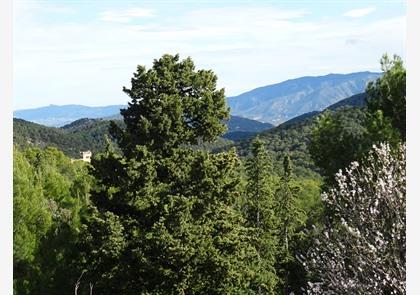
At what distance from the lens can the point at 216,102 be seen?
1612cm

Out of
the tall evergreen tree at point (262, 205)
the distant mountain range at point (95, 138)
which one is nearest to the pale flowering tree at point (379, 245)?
the tall evergreen tree at point (262, 205)

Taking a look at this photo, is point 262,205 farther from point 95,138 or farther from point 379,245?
point 95,138

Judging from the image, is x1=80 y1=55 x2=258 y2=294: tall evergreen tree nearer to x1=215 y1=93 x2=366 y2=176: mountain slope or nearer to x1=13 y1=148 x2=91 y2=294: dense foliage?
x1=13 y1=148 x2=91 y2=294: dense foliage

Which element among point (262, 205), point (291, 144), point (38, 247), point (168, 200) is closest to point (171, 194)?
point (168, 200)

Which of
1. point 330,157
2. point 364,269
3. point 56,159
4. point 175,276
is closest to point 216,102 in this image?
point 330,157

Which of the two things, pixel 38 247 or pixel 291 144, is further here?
pixel 291 144

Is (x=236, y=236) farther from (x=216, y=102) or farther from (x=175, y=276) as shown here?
(x=216, y=102)

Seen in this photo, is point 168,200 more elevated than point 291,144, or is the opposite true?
point 168,200

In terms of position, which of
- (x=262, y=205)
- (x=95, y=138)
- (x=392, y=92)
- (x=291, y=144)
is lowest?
(x=262, y=205)

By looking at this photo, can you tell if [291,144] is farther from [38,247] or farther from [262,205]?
[38,247]

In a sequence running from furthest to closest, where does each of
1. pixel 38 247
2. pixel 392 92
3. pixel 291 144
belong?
1. pixel 291 144
2. pixel 38 247
3. pixel 392 92

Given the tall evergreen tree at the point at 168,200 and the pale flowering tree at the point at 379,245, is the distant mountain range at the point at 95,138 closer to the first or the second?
the tall evergreen tree at the point at 168,200

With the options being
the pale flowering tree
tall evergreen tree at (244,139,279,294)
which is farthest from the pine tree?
the pale flowering tree

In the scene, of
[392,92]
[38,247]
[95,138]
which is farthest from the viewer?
[95,138]
